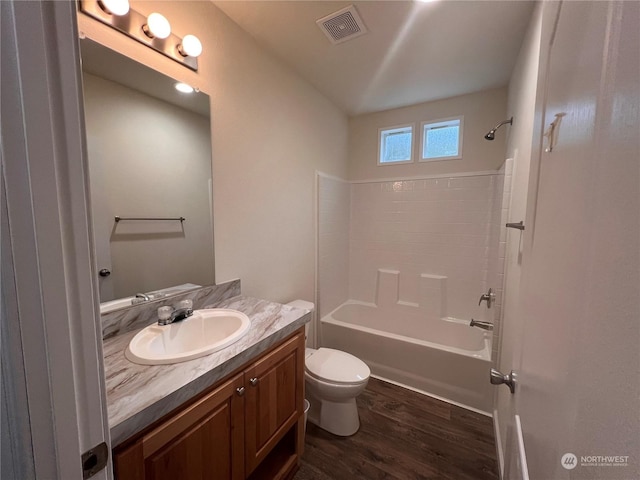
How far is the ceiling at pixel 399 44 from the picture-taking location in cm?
144

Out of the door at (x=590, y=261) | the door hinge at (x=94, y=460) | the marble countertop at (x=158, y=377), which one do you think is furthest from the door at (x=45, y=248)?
the door at (x=590, y=261)

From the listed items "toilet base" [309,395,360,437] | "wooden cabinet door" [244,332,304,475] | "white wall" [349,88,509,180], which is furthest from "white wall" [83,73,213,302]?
"white wall" [349,88,509,180]

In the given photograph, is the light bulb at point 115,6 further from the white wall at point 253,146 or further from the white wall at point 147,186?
the white wall at point 147,186

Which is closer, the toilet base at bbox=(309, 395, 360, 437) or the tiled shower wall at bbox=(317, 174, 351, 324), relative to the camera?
the toilet base at bbox=(309, 395, 360, 437)

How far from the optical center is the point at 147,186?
127 cm

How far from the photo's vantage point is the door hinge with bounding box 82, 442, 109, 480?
43cm

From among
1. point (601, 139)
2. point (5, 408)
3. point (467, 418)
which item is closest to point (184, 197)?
point (5, 408)

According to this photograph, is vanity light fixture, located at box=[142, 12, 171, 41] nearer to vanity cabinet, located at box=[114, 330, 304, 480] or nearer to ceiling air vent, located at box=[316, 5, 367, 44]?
ceiling air vent, located at box=[316, 5, 367, 44]

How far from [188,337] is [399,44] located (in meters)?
2.18

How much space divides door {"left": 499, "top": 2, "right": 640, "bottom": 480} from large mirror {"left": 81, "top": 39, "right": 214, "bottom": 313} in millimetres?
1476

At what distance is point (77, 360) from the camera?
401 millimetres

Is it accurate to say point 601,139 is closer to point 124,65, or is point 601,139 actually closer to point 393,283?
point 124,65

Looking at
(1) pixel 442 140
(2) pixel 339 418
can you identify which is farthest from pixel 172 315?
(1) pixel 442 140

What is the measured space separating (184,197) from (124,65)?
61 cm
